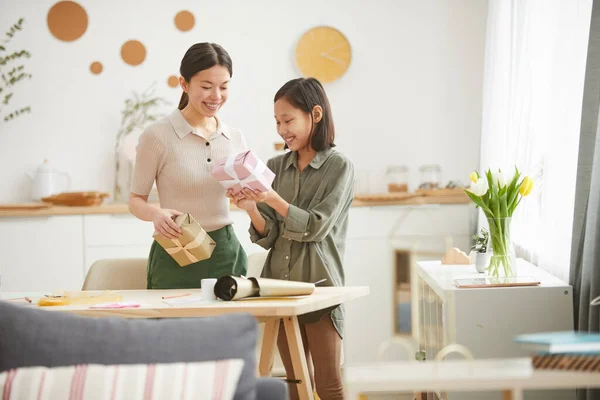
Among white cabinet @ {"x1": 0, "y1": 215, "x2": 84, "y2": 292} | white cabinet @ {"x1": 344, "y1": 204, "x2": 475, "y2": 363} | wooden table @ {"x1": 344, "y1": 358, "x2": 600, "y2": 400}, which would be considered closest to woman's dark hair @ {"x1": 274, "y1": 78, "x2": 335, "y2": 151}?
wooden table @ {"x1": 344, "y1": 358, "x2": 600, "y2": 400}

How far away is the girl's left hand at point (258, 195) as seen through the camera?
92.7 inches

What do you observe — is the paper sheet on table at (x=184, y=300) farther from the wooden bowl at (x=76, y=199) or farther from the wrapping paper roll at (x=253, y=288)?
the wooden bowl at (x=76, y=199)

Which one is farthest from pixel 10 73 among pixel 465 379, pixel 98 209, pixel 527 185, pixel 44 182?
pixel 465 379

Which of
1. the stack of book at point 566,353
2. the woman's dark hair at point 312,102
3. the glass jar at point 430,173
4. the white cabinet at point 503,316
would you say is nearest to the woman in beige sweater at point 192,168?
the woman's dark hair at point 312,102

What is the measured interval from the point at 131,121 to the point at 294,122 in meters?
2.52

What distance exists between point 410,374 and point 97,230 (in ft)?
10.8

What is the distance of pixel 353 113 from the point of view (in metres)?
4.74

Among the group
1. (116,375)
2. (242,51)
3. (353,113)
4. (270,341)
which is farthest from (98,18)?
(116,375)

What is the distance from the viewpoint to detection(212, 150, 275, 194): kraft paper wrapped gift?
2.31m

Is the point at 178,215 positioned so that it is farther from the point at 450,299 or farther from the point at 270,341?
the point at 450,299

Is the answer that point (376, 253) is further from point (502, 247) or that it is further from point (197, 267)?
point (197, 267)

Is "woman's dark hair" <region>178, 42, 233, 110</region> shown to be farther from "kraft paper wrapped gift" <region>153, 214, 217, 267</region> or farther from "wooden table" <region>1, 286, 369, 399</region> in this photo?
"wooden table" <region>1, 286, 369, 399</region>

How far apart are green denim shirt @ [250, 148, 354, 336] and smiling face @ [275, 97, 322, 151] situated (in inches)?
3.1

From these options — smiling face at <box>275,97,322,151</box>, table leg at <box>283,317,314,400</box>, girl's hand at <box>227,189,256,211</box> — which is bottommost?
table leg at <box>283,317,314,400</box>
